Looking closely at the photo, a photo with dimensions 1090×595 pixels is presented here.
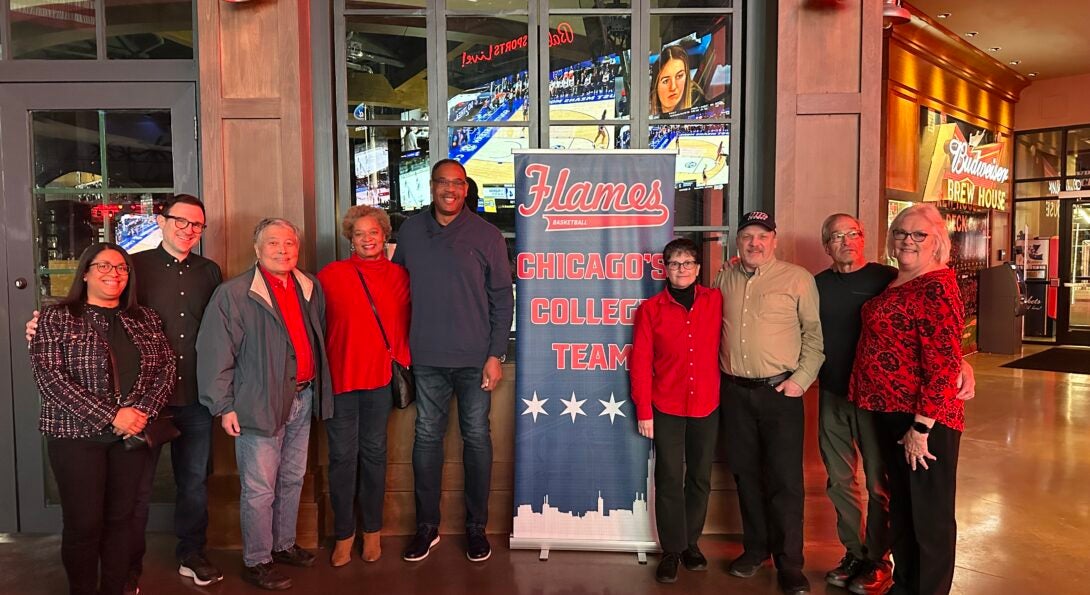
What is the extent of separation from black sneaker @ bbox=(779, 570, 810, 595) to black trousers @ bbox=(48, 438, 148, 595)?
260 cm

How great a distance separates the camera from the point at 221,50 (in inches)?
126

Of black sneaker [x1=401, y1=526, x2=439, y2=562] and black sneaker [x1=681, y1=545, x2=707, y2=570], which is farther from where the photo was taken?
black sneaker [x1=401, y1=526, x2=439, y2=562]

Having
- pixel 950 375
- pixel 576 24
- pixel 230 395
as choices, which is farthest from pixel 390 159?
pixel 950 375

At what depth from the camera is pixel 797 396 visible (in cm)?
272

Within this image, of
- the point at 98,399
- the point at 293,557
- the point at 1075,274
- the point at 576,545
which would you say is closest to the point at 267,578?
A: the point at 293,557

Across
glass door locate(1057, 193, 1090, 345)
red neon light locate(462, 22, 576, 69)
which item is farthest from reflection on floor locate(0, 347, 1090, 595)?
glass door locate(1057, 193, 1090, 345)

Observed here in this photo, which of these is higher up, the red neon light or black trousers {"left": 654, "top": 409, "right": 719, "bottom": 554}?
the red neon light

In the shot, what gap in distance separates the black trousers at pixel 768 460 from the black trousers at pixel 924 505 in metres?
0.34

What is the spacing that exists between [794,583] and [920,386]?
986 mm

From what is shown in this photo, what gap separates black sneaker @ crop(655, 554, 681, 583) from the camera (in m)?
2.86

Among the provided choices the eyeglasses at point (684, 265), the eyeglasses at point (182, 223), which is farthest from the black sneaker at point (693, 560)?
the eyeglasses at point (182, 223)

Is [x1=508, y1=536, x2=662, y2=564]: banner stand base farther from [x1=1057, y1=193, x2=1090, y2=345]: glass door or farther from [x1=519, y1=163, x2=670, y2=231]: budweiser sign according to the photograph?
[x1=1057, y1=193, x2=1090, y2=345]: glass door

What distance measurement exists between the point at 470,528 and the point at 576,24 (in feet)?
8.52

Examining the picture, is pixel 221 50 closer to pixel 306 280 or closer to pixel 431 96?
pixel 431 96
